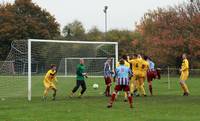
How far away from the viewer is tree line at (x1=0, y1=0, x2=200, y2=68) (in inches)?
2657

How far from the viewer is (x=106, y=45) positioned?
109 feet

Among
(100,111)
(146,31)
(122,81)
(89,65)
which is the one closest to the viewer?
(100,111)

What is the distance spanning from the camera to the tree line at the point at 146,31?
67.5 metres

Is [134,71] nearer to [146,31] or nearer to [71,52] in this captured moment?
[71,52]

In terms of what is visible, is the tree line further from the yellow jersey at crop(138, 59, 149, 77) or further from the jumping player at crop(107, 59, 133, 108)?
the jumping player at crop(107, 59, 133, 108)

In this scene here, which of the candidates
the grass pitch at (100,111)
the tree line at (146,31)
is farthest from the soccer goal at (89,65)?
the tree line at (146,31)

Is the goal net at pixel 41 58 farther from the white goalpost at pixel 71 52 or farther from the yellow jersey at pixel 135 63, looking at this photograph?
the yellow jersey at pixel 135 63

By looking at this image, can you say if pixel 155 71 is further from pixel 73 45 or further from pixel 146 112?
pixel 146 112

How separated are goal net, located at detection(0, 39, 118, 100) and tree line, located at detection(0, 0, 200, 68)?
31.3 m

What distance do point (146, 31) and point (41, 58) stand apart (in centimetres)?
4506

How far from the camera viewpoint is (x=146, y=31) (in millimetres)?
76438

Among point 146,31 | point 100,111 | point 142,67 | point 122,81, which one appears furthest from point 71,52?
point 146,31

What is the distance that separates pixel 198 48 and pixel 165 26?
7091mm

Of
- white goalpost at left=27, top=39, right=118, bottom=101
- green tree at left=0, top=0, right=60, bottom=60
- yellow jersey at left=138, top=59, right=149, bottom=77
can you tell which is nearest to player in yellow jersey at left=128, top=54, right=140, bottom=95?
yellow jersey at left=138, top=59, right=149, bottom=77
